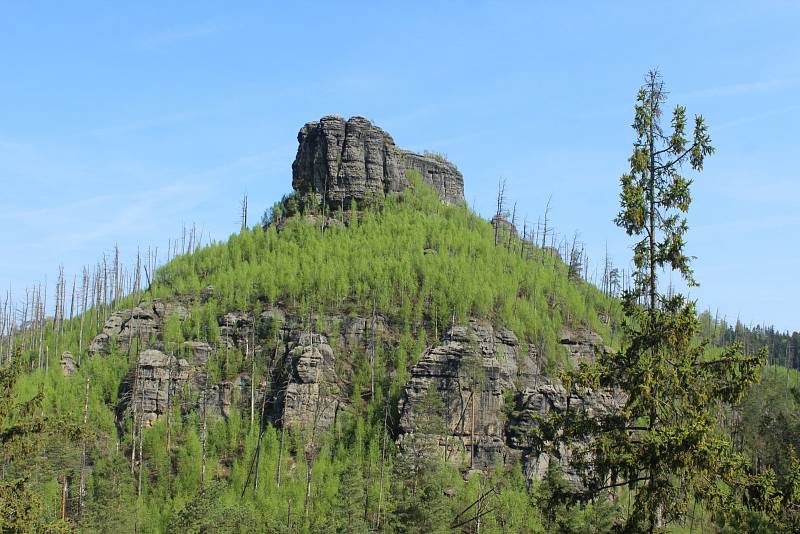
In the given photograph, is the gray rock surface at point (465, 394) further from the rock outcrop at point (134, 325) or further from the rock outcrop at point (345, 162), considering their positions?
the rock outcrop at point (345, 162)

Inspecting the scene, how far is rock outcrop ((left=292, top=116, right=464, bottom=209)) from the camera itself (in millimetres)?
107562

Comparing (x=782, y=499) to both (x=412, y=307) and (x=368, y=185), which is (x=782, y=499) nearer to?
(x=412, y=307)

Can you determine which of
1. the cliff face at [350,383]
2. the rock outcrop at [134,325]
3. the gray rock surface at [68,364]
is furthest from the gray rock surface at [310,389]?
the gray rock surface at [68,364]

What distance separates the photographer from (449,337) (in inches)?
3125

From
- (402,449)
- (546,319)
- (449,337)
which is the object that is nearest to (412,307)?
(449,337)

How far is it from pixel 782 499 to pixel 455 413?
2349 inches

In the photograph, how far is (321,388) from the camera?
249ft

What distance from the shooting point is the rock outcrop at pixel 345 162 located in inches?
4235

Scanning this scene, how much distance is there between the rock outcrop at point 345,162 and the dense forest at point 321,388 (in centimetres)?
229

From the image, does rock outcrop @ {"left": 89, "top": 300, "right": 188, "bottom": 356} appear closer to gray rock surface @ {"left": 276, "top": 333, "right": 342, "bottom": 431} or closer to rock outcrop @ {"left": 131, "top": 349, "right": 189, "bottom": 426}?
rock outcrop @ {"left": 131, "top": 349, "right": 189, "bottom": 426}

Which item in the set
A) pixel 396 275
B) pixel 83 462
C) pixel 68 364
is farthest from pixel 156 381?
pixel 396 275

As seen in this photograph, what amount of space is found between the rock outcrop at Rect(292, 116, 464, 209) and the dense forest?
7.52 ft

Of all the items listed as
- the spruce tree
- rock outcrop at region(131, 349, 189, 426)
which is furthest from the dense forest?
the spruce tree

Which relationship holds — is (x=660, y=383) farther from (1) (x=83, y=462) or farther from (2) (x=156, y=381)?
(2) (x=156, y=381)
